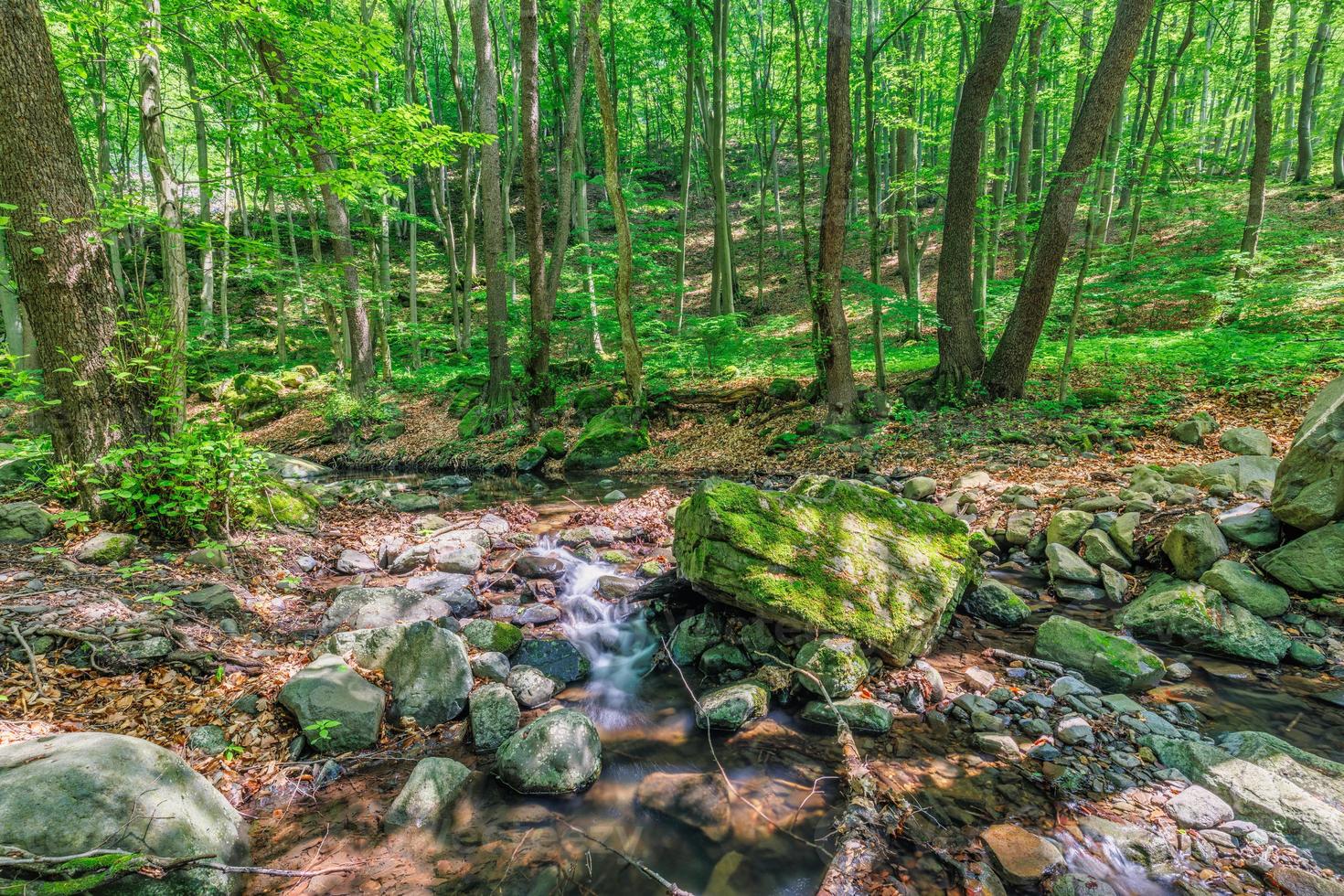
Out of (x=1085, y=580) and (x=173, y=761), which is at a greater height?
(x=173, y=761)

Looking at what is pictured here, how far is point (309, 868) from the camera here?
2.72 metres

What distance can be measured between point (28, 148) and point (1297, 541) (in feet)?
35.8

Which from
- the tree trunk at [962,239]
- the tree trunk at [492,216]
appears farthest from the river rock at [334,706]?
the tree trunk at [492,216]

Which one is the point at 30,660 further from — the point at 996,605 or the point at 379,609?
the point at 996,605

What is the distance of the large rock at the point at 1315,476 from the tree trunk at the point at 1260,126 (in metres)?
9.85

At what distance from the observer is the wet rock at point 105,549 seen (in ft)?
14.1

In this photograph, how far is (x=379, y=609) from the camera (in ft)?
16.1

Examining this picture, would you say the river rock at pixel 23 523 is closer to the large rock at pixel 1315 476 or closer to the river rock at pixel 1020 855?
the river rock at pixel 1020 855

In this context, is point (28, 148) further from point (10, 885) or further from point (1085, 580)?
point (1085, 580)

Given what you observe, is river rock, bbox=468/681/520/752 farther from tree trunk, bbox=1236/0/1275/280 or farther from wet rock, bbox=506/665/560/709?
tree trunk, bbox=1236/0/1275/280

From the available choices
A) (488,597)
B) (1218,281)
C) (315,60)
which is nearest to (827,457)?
(488,597)

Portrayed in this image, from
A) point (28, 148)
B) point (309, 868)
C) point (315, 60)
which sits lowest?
point (309, 868)

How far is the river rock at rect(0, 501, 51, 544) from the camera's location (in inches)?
177

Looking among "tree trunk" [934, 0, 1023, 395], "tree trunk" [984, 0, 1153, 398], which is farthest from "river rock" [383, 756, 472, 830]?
"tree trunk" [984, 0, 1153, 398]
